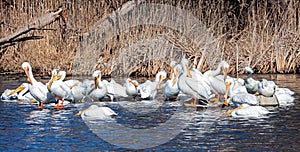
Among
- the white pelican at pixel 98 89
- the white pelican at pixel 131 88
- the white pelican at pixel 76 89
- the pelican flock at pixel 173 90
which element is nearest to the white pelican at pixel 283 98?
the pelican flock at pixel 173 90

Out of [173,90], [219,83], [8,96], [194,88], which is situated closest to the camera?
[194,88]

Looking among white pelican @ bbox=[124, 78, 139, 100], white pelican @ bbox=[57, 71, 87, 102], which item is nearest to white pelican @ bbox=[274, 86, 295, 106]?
white pelican @ bbox=[124, 78, 139, 100]

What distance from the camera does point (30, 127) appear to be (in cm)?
971

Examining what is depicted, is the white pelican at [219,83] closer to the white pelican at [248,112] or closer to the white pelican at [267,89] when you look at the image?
the white pelican at [267,89]

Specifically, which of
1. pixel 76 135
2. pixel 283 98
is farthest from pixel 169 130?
pixel 283 98

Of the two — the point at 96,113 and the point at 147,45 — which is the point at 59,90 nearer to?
the point at 96,113

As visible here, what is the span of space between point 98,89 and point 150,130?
150 inches

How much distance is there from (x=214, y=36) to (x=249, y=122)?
31.7 feet

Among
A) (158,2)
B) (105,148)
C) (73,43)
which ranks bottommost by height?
(105,148)

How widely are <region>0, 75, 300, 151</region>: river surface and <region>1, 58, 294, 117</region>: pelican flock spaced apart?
0.34 metres

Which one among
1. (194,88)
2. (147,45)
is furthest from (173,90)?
(147,45)

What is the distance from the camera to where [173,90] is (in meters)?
13.2

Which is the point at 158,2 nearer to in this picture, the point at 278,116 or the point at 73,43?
the point at 73,43

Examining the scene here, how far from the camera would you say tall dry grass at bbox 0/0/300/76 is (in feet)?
60.6
